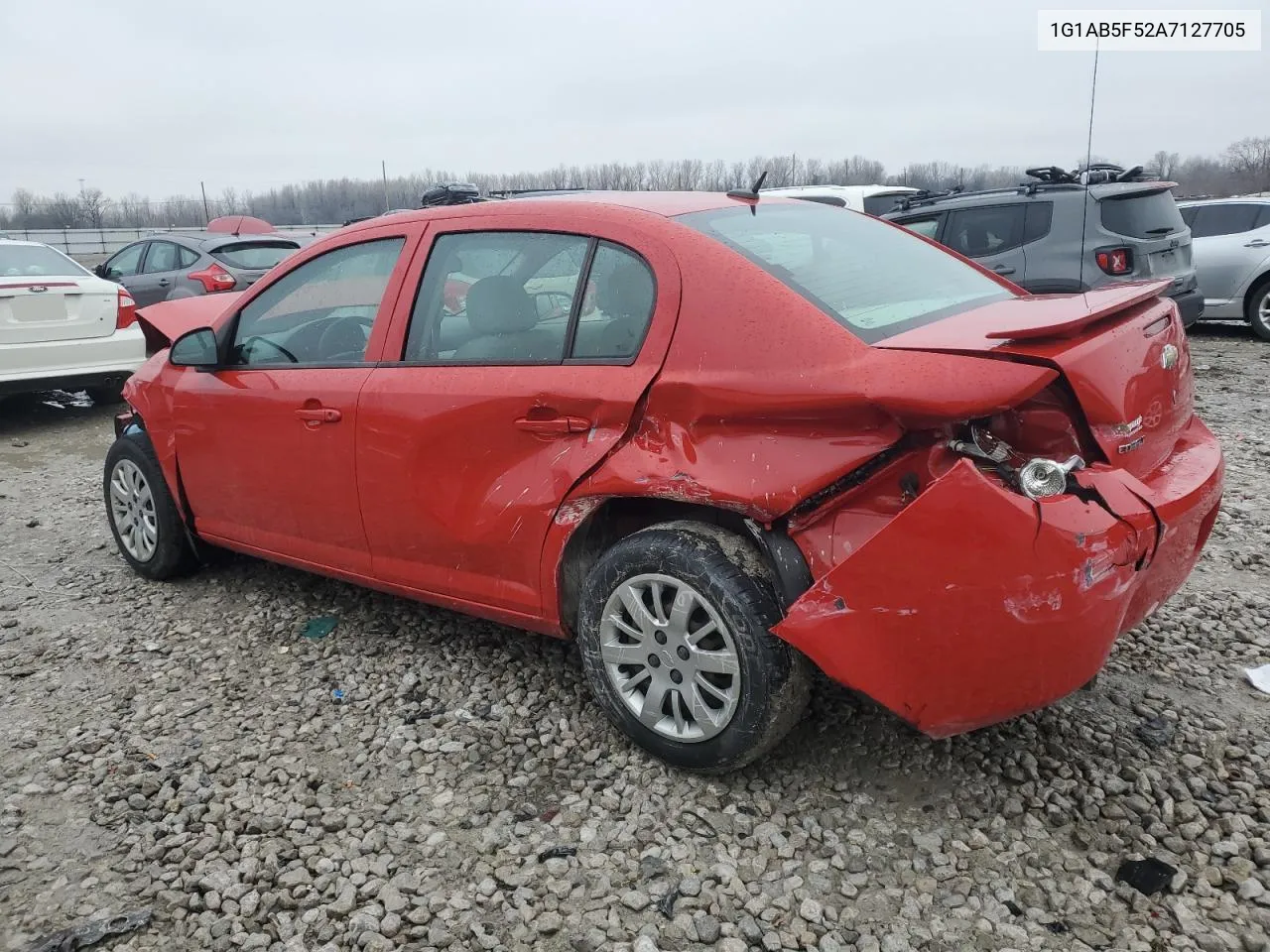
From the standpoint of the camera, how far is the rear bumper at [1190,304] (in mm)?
8422

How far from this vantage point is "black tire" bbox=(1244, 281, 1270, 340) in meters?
10.2

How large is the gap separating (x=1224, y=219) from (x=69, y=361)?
11.3m

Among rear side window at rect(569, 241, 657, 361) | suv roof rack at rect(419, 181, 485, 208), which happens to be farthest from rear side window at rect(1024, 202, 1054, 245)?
rear side window at rect(569, 241, 657, 361)

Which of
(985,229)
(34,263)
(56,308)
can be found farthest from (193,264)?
(985,229)

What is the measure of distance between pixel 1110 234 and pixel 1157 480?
6.18 m

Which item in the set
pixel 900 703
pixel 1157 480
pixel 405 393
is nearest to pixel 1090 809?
pixel 900 703

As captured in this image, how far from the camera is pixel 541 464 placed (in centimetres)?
293

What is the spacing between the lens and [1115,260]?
7844 millimetres

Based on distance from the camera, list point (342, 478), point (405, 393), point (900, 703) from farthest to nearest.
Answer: point (342, 478) → point (405, 393) → point (900, 703)

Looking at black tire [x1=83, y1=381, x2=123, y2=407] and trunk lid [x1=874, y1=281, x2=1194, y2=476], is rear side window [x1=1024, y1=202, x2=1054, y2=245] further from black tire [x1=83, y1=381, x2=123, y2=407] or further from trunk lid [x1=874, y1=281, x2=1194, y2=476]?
black tire [x1=83, y1=381, x2=123, y2=407]

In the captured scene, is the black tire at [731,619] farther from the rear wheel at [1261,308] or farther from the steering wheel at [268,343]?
the rear wheel at [1261,308]

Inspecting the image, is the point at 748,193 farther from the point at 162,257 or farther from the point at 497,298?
the point at 162,257

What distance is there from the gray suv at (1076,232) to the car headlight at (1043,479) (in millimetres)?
6170

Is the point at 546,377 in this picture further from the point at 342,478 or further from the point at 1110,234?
the point at 1110,234
